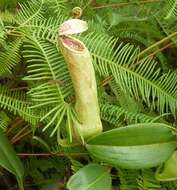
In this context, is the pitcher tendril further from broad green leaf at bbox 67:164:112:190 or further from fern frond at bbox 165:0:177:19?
fern frond at bbox 165:0:177:19

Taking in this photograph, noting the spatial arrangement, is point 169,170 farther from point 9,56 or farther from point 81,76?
point 9,56

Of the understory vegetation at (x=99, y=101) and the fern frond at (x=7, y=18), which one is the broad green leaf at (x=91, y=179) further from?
the fern frond at (x=7, y=18)

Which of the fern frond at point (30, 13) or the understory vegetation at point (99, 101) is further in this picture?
the fern frond at point (30, 13)

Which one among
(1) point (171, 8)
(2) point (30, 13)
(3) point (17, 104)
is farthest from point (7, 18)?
(1) point (171, 8)

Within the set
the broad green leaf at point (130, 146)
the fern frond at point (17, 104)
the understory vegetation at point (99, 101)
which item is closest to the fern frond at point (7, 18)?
the understory vegetation at point (99, 101)

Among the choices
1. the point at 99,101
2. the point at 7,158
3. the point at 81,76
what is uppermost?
the point at 81,76

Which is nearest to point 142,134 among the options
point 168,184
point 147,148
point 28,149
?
point 147,148

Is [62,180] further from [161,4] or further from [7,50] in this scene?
[161,4]
